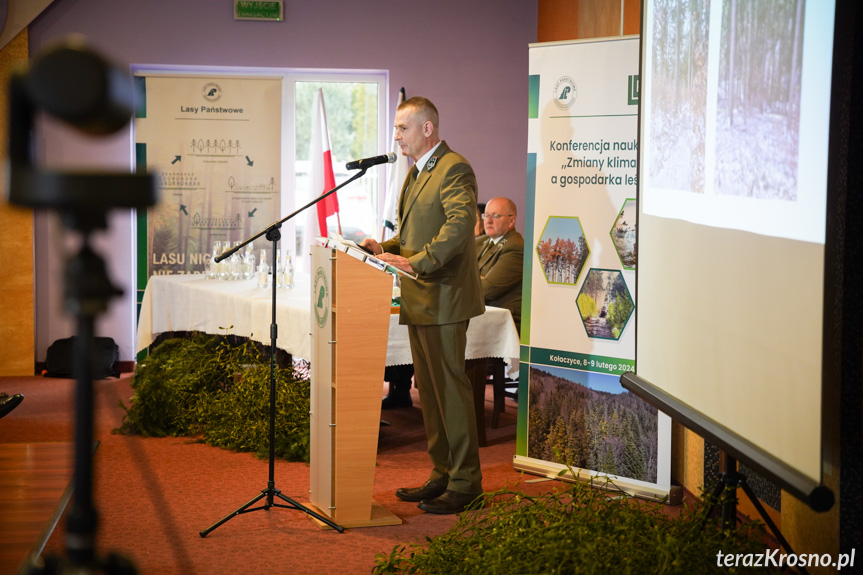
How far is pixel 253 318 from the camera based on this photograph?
4.95 m

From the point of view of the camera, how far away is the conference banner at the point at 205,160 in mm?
7273

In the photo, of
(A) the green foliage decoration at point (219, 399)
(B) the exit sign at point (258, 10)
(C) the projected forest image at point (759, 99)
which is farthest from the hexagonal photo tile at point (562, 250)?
(B) the exit sign at point (258, 10)

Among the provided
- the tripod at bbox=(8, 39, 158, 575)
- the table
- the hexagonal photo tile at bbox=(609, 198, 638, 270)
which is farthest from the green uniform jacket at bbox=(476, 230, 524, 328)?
the tripod at bbox=(8, 39, 158, 575)

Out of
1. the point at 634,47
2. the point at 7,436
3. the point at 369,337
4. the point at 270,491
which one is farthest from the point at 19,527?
the point at 634,47

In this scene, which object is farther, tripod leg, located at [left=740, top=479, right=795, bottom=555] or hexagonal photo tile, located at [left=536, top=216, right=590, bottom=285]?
hexagonal photo tile, located at [left=536, top=216, right=590, bottom=285]

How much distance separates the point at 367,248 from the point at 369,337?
0.40 metres

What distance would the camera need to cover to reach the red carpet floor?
9.78ft

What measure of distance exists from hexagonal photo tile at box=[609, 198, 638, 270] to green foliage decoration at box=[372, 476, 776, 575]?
4.97 ft

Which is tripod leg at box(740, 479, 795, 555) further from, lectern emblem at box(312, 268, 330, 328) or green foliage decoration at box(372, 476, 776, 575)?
lectern emblem at box(312, 268, 330, 328)

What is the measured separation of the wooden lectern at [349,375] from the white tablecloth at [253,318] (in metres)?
1.08

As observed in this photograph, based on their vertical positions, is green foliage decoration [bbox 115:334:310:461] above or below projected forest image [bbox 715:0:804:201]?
below

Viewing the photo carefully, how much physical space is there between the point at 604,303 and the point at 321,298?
1.39 meters

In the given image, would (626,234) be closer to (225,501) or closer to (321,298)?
(321,298)

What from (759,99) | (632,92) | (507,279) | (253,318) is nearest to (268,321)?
(253,318)
